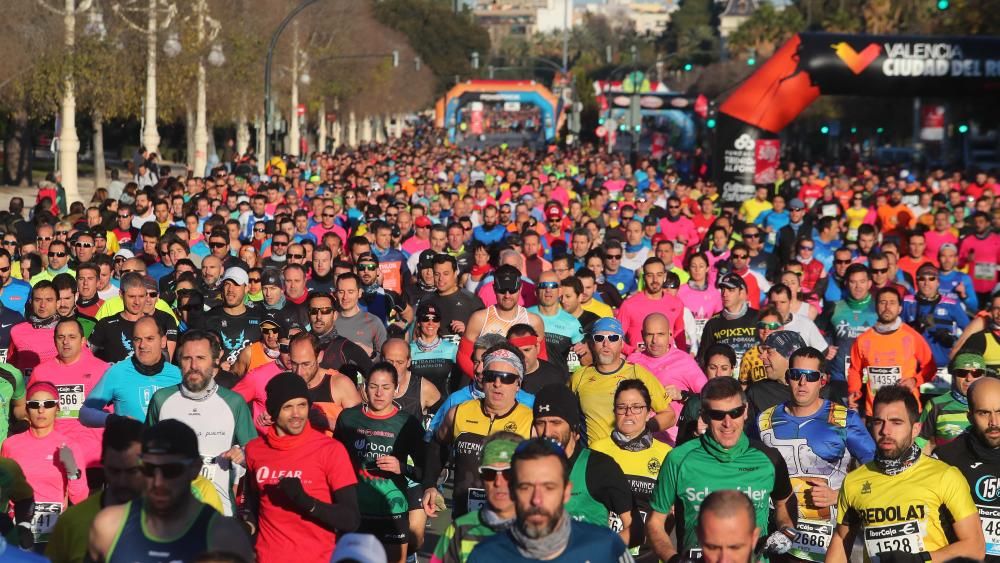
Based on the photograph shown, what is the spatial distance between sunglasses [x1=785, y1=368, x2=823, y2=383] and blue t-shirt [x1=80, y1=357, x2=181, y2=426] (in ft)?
10.4

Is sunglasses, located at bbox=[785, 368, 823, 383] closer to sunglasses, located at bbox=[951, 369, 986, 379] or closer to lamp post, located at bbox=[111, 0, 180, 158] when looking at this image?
sunglasses, located at bbox=[951, 369, 986, 379]

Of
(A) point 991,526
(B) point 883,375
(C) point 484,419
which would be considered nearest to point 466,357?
(B) point 883,375

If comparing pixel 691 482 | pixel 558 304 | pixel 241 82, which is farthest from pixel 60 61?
pixel 691 482

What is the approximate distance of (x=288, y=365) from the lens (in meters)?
9.42

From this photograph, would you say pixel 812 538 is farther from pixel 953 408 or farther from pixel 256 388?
pixel 256 388

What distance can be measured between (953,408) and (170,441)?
484cm

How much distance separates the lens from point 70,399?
9297 millimetres

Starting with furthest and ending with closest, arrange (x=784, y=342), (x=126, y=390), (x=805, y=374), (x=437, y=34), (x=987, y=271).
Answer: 1. (x=437, y=34)
2. (x=987, y=271)
3. (x=784, y=342)
4. (x=126, y=390)
5. (x=805, y=374)

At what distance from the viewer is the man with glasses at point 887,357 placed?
10.7 meters

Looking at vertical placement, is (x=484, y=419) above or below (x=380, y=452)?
above

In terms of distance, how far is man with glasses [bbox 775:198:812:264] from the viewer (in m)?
18.1

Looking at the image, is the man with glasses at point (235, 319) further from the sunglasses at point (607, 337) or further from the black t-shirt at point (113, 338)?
the sunglasses at point (607, 337)

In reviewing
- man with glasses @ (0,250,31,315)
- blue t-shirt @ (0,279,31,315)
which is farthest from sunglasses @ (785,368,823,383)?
blue t-shirt @ (0,279,31,315)

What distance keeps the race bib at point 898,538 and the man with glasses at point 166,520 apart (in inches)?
104
